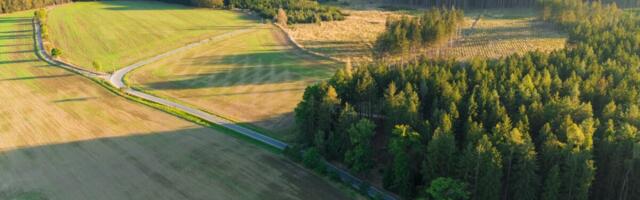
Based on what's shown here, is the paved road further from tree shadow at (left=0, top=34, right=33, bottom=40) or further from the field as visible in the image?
tree shadow at (left=0, top=34, right=33, bottom=40)

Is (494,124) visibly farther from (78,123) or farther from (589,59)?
(78,123)

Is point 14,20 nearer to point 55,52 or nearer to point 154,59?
point 55,52

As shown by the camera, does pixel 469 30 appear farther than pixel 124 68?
Yes

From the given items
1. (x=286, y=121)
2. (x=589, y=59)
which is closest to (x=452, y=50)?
(x=589, y=59)

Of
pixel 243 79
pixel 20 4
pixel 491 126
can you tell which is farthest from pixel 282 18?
pixel 491 126

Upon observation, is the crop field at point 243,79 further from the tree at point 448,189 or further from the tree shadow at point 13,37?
the tree shadow at point 13,37

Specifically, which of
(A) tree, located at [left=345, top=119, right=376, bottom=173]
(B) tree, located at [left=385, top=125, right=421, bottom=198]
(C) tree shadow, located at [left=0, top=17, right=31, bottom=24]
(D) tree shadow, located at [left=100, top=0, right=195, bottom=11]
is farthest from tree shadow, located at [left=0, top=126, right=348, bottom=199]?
(D) tree shadow, located at [left=100, top=0, right=195, bottom=11]
